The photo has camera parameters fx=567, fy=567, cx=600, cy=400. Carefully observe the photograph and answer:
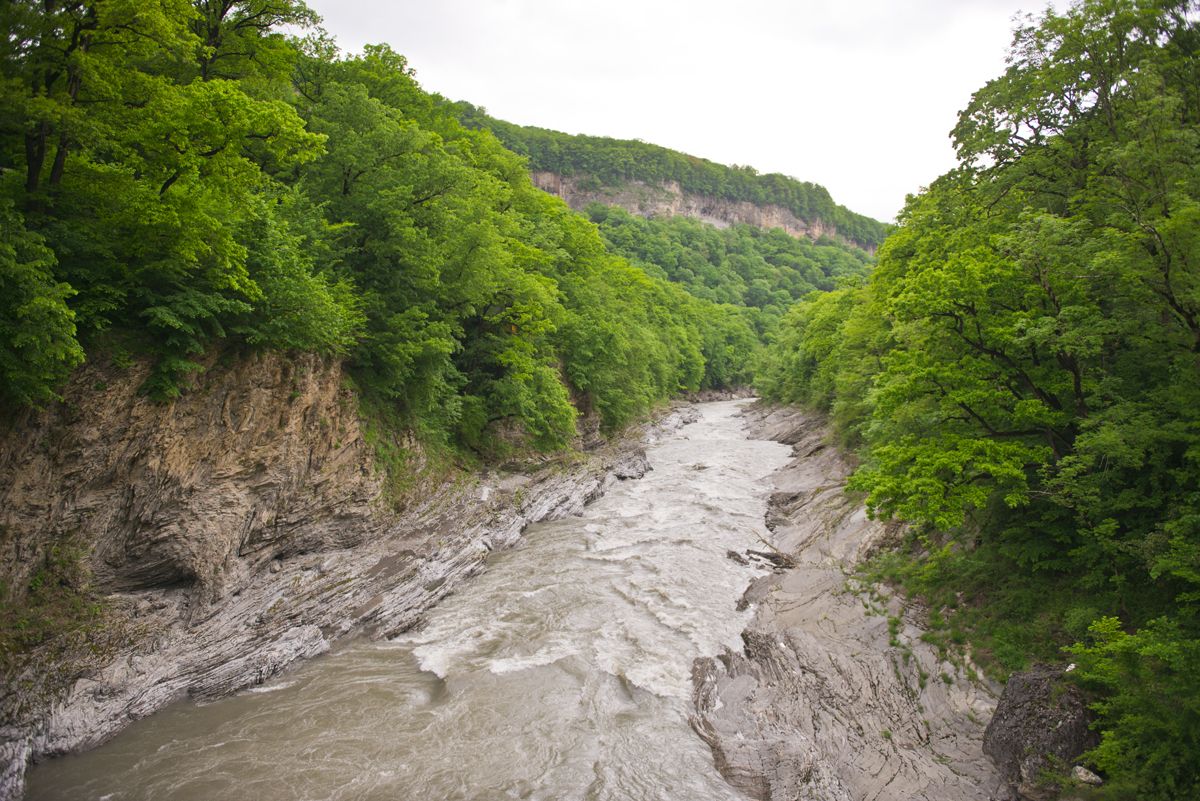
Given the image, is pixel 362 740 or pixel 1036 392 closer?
pixel 362 740

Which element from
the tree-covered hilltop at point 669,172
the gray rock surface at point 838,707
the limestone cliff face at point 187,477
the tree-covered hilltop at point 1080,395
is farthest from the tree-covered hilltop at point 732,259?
the gray rock surface at point 838,707

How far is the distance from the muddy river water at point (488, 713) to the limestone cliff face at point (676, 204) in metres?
132

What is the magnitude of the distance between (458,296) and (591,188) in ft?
438

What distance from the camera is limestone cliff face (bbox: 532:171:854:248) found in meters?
141

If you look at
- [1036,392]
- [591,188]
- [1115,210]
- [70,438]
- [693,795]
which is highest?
[591,188]

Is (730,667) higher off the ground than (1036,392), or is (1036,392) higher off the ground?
(1036,392)

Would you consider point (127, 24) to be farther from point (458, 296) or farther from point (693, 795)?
point (693, 795)

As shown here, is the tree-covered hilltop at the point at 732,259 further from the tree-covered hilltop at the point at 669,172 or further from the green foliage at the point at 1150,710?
the green foliage at the point at 1150,710

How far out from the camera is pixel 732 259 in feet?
442

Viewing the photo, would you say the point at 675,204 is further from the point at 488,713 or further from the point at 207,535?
the point at 488,713

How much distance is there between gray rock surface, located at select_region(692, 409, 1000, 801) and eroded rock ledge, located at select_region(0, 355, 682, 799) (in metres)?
7.78

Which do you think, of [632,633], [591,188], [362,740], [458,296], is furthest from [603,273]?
[591,188]

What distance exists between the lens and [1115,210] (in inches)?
393

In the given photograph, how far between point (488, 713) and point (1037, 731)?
8.26 m
